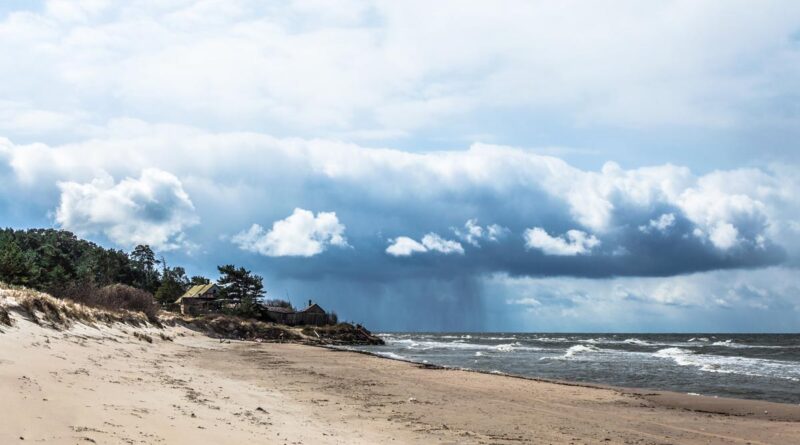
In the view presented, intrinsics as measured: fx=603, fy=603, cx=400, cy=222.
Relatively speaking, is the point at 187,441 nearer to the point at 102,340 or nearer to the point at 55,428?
the point at 55,428

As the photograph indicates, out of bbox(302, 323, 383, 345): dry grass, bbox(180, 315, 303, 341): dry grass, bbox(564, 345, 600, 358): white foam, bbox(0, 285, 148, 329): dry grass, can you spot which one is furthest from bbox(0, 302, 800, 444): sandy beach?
bbox(302, 323, 383, 345): dry grass

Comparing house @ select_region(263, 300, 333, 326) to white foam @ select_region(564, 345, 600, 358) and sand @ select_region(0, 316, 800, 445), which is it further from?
sand @ select_region(0, 316, 800, 445)

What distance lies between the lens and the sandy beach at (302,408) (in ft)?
29.6

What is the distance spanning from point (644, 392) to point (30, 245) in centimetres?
8900

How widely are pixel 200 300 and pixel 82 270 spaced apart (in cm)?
2039

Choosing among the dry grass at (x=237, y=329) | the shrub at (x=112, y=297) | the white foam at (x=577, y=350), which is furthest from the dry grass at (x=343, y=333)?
the shrub at (x=112, y=297)

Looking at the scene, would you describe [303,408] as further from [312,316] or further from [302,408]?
[312,316]

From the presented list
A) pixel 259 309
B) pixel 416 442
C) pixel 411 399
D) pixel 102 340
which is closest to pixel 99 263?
pixel 259 309

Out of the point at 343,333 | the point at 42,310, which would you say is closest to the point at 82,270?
the point at 343,333

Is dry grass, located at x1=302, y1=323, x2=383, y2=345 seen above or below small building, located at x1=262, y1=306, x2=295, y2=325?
below

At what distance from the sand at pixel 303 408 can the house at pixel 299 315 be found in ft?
218

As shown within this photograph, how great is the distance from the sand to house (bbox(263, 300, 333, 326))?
66299 mm

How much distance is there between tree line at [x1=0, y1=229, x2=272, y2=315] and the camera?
46.8m

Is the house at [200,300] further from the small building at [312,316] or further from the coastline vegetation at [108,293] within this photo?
the small building at [312,316]
